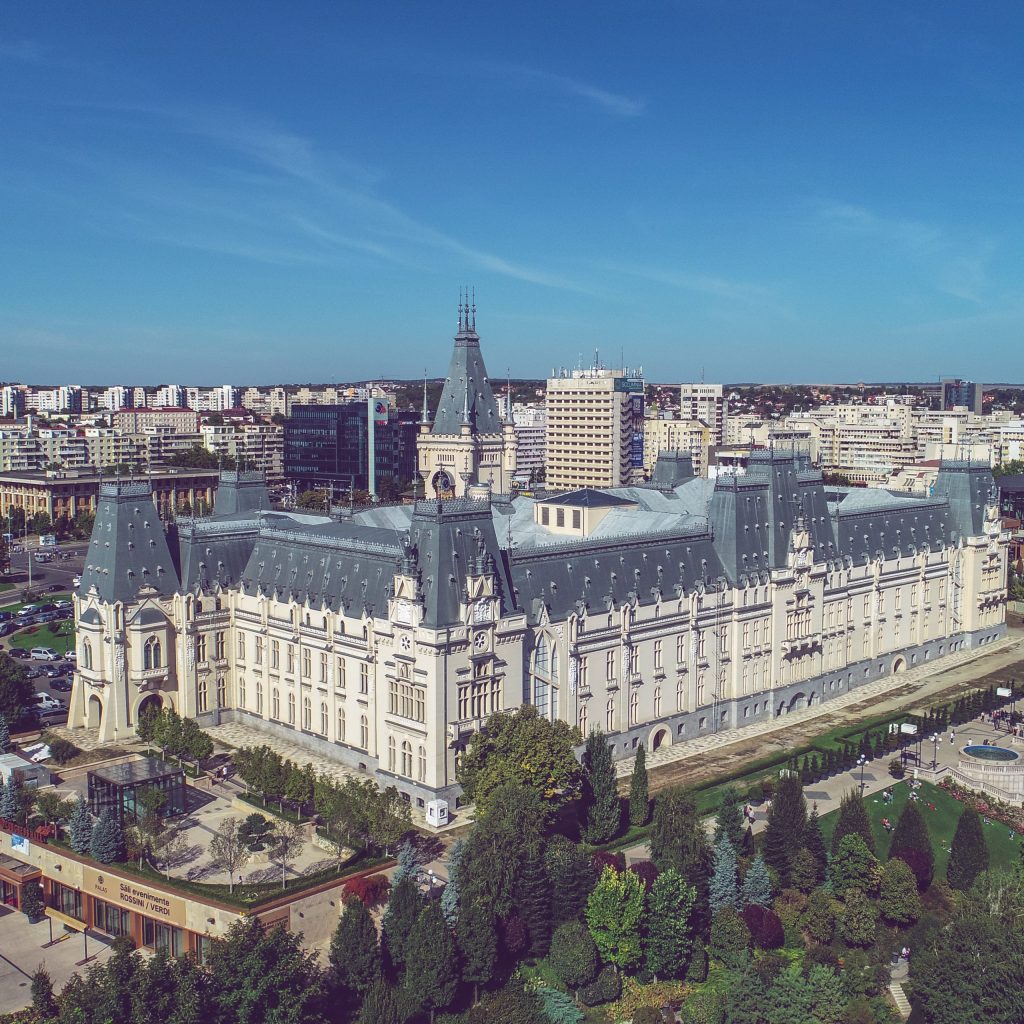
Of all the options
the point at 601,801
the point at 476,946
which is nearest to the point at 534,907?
the point at 476,946

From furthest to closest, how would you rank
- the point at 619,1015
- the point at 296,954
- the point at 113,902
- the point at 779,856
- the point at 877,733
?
the point at 877,733 → the point at 779,856 → the point at 113,902 → the point at 619,1015 → the point at 296,954

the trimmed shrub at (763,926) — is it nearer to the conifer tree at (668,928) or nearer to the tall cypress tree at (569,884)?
the conifer tree at (668,928)

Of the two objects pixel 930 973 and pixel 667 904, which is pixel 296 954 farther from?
pixel 930 973

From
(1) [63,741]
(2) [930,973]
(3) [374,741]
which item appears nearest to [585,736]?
(3) [374,741]

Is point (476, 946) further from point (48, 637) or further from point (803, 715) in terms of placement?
point (48, 637)

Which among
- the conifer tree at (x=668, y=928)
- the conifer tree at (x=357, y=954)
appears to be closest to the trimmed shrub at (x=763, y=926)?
the conifer tree at (x=668, y=928)
